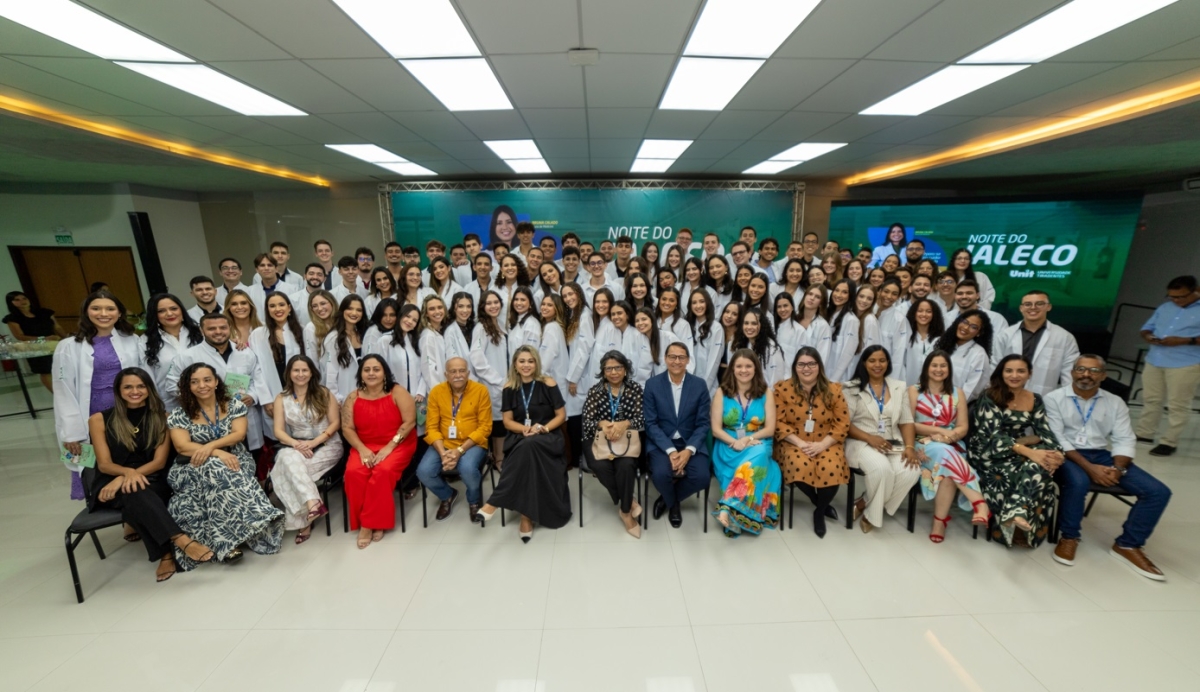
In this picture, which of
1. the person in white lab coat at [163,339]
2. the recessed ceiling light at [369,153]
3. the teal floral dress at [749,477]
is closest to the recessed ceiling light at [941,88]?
the teal floral dress at [749,477]

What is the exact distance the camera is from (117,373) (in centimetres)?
310

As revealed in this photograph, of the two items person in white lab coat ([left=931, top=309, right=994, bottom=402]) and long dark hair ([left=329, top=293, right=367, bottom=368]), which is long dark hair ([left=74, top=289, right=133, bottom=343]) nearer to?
long dark hair ([left=329, top=293, right=367, bottom=368])

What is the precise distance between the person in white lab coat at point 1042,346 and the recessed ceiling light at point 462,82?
4.85 meters

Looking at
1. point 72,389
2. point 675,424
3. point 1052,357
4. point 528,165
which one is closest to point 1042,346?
point 1052,357

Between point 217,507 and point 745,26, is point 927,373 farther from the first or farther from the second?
→ point 217,507

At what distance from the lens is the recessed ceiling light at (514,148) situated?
597cm

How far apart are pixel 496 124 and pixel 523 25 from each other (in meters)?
2.38

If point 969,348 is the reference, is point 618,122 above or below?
above

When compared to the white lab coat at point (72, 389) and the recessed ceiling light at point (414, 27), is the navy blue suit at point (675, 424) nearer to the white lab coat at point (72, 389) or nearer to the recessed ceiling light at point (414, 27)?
the recessed ceiling light at point (414, 27)

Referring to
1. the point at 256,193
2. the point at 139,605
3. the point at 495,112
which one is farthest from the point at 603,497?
the point at 256,193

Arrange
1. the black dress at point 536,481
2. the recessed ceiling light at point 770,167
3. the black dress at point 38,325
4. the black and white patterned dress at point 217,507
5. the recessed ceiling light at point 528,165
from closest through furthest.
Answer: the black and white patterned dress at point 217,507
the black dress at point 536,481
the black dress at point 38,325
the recessed ceiling light at point 528,165
the recessed ceiling light at point 770,167

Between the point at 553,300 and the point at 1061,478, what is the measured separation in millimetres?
3996

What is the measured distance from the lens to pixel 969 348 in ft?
12.1

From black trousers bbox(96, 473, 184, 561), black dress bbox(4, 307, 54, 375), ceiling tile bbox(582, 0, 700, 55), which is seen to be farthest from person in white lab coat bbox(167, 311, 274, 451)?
black dress bbox(4, 307, 54, 375)
